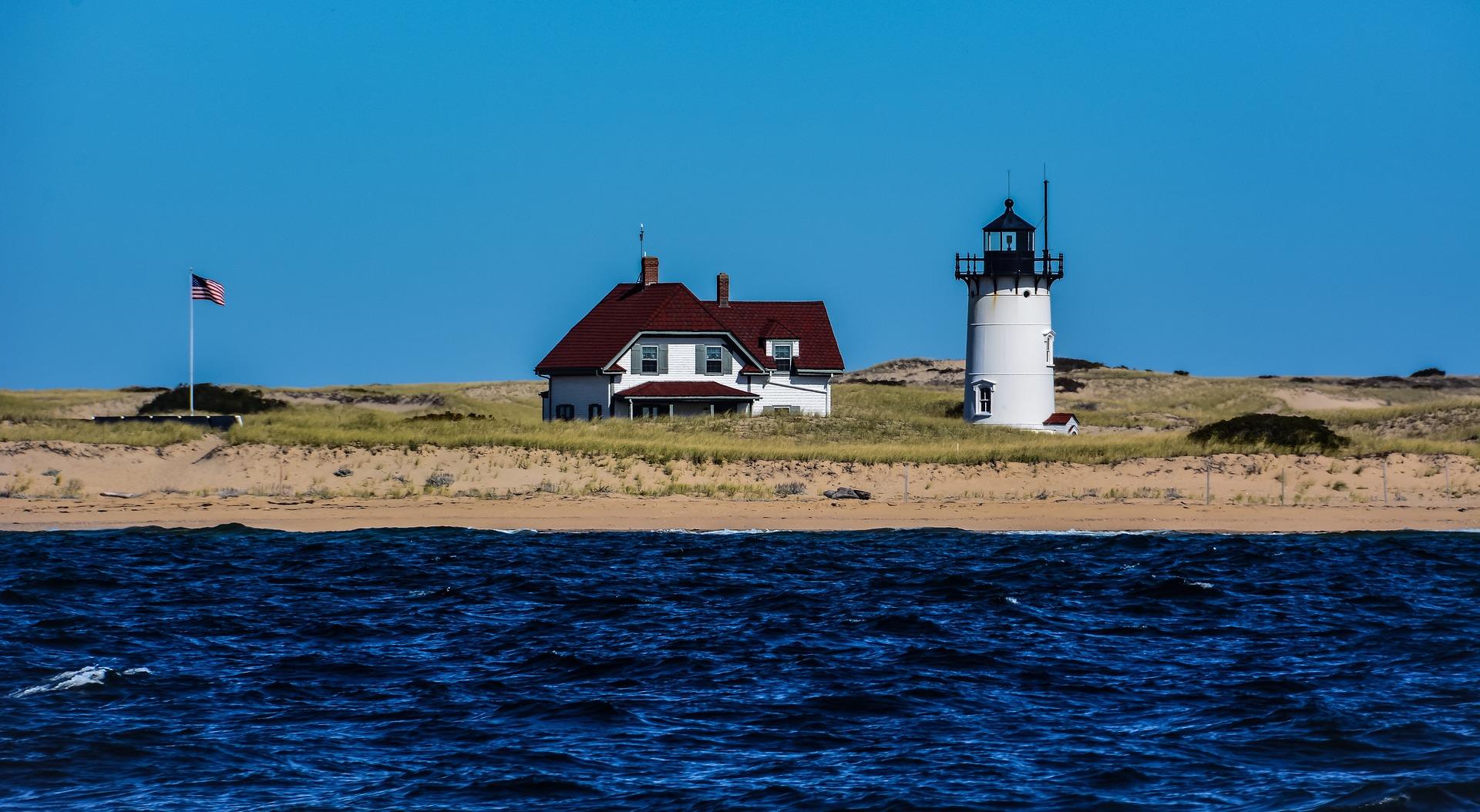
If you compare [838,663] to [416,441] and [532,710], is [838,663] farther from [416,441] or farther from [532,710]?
[416,441]

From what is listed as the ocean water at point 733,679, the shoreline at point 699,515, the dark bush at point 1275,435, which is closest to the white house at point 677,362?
the dark bush at point 1275,435

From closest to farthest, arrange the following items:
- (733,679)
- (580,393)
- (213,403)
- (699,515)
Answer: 1. (733,679)
2. (699,515)
3. (580,393)
4. (213,403)

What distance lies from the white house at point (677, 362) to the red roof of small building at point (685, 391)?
38 mm

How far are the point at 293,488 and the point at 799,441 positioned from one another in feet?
53.2

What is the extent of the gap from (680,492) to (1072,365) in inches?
2972

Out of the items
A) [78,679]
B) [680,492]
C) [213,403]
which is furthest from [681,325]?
[78,679]

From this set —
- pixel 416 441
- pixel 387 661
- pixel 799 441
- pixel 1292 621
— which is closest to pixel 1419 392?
pixel 799 441

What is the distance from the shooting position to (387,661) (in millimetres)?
16625

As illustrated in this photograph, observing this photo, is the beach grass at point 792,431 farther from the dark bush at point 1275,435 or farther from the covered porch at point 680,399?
the covered porch at point 680,399

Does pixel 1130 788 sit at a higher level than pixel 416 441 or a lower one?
lower

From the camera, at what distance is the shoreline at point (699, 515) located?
29500 millimetres

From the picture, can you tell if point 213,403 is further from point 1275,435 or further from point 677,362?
point 1275,435

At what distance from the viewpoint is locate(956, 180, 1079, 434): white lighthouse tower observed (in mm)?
53219

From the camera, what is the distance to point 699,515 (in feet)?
102
